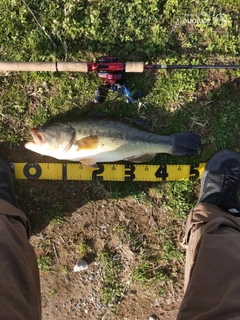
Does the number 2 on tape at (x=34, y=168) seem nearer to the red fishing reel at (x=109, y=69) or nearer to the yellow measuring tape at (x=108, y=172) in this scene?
the yellow measuring tape at (x=108, y=172)

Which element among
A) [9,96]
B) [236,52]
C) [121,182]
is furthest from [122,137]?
[236,52]

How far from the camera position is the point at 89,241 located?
4.42 m

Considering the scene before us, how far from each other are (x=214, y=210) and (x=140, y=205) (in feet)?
3.23

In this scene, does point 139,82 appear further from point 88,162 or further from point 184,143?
point 88,162

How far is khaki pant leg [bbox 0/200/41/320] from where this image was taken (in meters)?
2.64

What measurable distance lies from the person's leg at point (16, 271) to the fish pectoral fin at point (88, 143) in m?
1.06

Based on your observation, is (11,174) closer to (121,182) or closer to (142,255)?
(121,182)

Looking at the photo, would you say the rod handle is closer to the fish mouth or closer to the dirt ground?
the fish mouth

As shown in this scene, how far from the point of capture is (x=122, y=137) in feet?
13.1

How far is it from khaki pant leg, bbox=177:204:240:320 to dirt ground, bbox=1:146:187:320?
0.92 meters

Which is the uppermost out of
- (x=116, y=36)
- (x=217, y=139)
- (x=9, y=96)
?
(x=116, y=36)

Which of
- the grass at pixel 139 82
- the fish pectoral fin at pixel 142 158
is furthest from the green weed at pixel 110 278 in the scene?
the fish pectoral fin at pixel 142 158

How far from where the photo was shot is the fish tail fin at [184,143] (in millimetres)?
4121

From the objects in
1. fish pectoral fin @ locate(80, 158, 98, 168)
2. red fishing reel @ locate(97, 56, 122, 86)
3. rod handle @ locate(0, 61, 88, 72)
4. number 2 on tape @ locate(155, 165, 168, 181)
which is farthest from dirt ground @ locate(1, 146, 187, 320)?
red fishing reel @ locate(97, 56, 122, 86)
